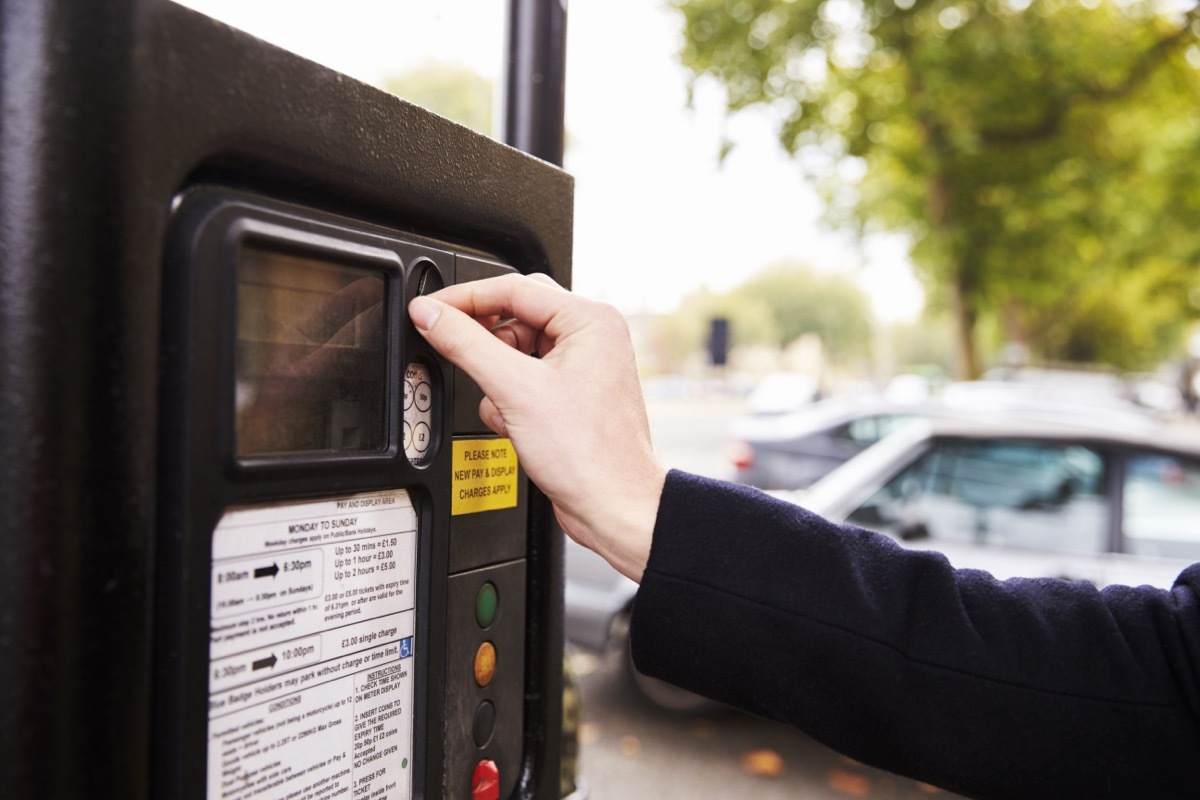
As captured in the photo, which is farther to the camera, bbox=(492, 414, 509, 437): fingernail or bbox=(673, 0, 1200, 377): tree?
bbox=(673, 0, 1200, 377): tree

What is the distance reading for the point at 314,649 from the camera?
2.77ft

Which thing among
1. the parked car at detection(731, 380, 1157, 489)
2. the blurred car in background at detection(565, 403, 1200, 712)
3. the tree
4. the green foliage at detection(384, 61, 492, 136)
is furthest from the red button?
the tree

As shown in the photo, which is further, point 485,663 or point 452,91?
point 452,91

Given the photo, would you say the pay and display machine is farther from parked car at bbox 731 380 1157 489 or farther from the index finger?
parked car at bbox 731 380 1157 489

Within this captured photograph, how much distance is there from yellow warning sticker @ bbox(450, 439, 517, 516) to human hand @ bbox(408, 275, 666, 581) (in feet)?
0.30

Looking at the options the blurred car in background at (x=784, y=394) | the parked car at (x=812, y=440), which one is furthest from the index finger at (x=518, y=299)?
the blurred car in background at (x=784, y=394)

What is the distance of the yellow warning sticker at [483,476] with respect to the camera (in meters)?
1.01

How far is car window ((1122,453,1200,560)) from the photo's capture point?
12.7ft

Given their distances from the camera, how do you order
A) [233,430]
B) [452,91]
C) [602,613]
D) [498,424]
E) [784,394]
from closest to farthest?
[233,430], [498,424], [452,91], [602,613], [784,394]

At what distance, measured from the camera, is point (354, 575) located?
2.88ft

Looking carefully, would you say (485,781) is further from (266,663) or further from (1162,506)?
(1162,506)

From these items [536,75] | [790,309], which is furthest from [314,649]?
[790,309]

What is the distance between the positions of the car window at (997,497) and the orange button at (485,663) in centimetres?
311

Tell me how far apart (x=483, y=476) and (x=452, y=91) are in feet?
3.01
